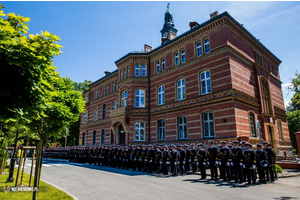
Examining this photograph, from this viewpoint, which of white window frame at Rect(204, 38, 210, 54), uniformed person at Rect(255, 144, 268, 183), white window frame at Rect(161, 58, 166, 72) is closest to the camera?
uniformed person at Rect(255, 144, 268, 183)

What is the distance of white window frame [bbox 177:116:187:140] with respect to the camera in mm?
19267

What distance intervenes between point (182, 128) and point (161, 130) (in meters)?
3.07

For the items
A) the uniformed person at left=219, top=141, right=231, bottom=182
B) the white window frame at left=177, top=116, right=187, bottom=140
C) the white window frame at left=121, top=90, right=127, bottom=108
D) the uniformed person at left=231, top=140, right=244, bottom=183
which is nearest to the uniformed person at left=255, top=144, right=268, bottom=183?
the uniformed person at left=231, top=140, right=244, bottom=183

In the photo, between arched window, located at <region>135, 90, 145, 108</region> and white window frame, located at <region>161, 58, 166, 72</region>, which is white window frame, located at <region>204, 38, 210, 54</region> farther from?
arched window, located at <region>135, 90, 145, 108</region>

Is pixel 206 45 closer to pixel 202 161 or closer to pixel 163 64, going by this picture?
pixel 163 64

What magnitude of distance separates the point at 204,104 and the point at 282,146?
9492 millimetres

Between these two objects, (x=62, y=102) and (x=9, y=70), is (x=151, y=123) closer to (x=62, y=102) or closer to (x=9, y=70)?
(x=62, y=102)

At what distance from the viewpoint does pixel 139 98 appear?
24.0 m

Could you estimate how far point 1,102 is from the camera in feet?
11.9

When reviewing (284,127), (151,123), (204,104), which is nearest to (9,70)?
(204,104)

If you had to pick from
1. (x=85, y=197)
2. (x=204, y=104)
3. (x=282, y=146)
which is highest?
(x=204, y=104)

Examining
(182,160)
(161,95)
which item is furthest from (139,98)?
(182,160)

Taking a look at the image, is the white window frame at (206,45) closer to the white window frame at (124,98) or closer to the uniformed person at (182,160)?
the uniformed person at (182,160)

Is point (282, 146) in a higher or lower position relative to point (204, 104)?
lower
